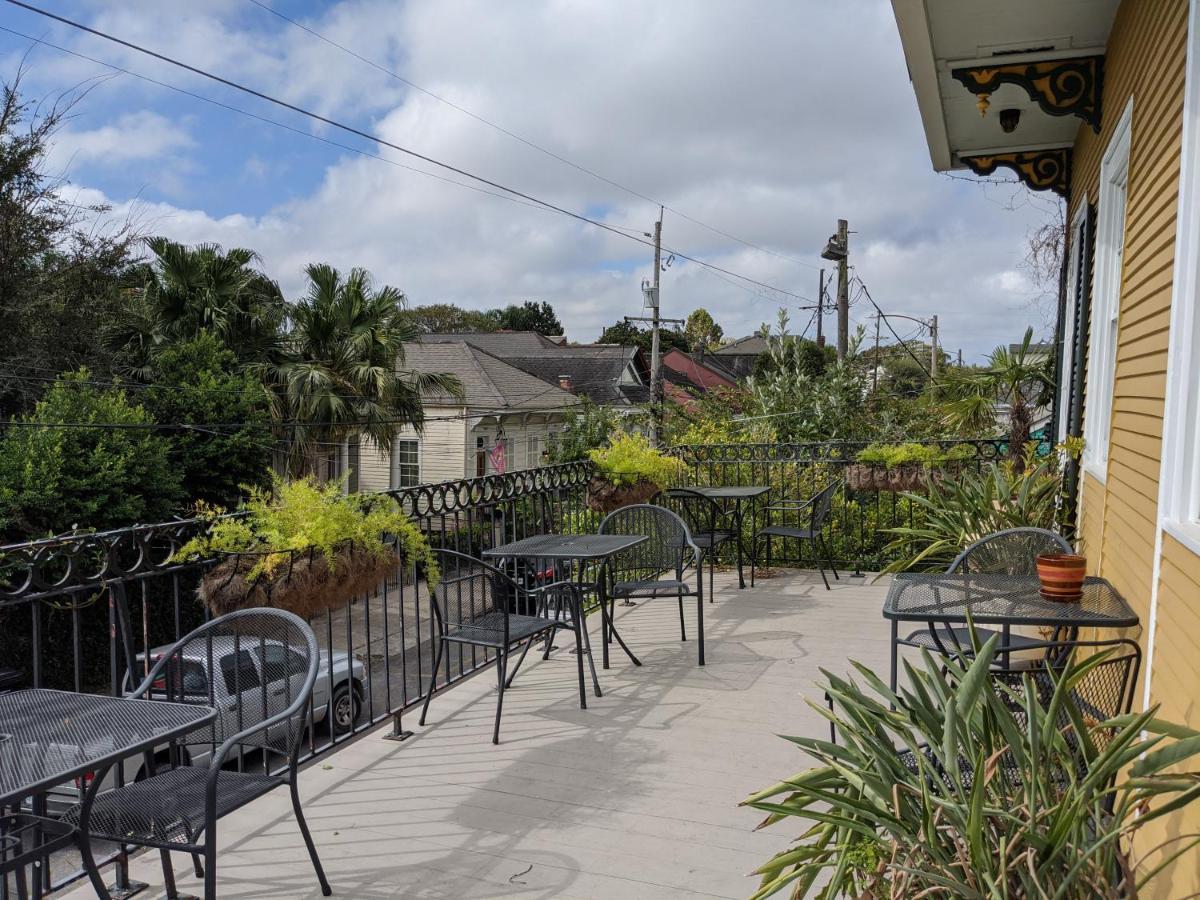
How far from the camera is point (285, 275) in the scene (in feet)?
61.0

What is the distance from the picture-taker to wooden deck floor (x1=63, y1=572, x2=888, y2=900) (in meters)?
2.74

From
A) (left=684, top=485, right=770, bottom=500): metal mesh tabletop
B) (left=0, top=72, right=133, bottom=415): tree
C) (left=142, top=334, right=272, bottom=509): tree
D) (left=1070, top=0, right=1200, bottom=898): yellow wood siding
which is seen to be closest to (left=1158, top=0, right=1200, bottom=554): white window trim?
(left=1070, top=0, right=1200, bottom=898): yellow wood siding

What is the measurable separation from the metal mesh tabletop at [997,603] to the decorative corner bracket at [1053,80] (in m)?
2.38

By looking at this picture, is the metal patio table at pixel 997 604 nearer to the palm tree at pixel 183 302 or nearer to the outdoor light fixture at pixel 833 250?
the outdoor light fixture at pixel 833 250

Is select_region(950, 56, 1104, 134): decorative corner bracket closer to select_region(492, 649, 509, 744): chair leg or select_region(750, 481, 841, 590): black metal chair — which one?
select_region(750, 481, 841, 590): black metal chair

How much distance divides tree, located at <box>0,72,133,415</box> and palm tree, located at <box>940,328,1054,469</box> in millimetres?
14423

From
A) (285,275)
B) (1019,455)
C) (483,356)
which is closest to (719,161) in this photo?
(483,356)

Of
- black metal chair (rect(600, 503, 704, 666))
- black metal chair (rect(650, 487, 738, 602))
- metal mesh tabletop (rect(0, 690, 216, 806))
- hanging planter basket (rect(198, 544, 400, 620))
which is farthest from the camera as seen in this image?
black metal chair (rect(650, 487, 738, 602))

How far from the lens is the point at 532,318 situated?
76.1 meters

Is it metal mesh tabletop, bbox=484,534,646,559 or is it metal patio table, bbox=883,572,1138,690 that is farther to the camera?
metal mesh tabletop, bbox=484,534,646,559

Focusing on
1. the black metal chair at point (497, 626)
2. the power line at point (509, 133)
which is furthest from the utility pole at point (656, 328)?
the black metal chair at point (497, 626)

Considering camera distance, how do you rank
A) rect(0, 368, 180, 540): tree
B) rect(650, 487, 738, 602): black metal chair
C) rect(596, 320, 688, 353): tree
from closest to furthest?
rect(650, 487, 738, 602): black metal chair → rect(0, 368, 180, 540): tree → rect(596, 320, 688, 353): tree

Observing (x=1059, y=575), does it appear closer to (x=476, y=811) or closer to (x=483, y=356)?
(x=476, y=811)

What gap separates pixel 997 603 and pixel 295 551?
241cm
